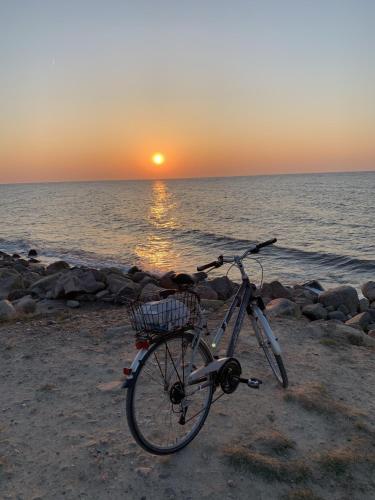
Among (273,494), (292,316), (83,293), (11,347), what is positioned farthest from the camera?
(83,293)

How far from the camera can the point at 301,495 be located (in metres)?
3.73

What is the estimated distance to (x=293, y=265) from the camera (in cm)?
2192

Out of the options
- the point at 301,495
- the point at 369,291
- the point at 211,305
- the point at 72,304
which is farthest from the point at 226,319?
the point at 369,291

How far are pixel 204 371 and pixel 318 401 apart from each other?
174 centimetres

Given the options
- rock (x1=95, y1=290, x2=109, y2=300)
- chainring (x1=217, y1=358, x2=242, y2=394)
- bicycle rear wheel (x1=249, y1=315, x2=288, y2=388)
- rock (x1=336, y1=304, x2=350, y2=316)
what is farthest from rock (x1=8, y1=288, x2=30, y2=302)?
chainring (x1=217, y1=358, x2=242, y2=394)

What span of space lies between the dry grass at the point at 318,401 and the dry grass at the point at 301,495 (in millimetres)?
1419

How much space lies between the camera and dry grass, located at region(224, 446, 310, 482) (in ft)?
13.0

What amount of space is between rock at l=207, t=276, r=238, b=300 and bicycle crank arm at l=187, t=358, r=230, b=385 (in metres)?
8.74

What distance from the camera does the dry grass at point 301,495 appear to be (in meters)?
3.70

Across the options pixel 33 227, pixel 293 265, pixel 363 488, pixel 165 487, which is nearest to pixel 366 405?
pixel 363 488

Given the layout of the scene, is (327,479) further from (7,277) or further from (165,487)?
(7,277)

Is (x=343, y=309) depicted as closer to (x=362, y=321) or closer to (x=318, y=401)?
(x=362, y=321)

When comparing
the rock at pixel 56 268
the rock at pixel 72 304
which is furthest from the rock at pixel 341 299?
the rock at pixel 56 268

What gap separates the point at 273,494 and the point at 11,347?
196 inches
